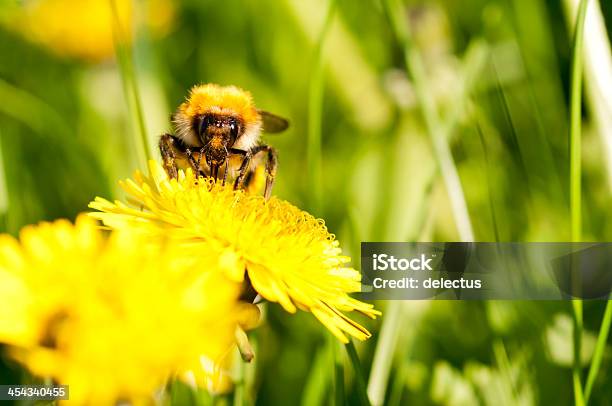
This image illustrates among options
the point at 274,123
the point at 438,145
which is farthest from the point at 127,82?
the point at 438,145

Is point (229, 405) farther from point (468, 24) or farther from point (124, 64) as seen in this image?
point (468, 24)

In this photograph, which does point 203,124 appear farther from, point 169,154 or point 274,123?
point 274,123

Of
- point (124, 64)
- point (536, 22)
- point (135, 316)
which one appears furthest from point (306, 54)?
point (135, 316)

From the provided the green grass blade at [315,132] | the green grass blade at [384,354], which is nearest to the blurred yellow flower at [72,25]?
the green grass blade at [315,132]

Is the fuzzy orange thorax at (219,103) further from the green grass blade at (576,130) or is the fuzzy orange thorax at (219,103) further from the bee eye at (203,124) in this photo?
the green grass blade at (576,130)

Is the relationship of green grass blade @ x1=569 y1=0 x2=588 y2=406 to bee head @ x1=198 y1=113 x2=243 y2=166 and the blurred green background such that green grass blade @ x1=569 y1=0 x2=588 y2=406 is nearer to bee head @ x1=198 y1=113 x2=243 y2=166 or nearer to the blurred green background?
the blurred green background

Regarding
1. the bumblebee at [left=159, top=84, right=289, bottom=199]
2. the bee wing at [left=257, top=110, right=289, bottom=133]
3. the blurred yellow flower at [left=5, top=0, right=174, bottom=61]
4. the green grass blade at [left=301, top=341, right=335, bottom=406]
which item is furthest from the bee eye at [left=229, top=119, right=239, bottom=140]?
the blurred yellow flower at [left=5, top=0, right=174, bottom=61]
